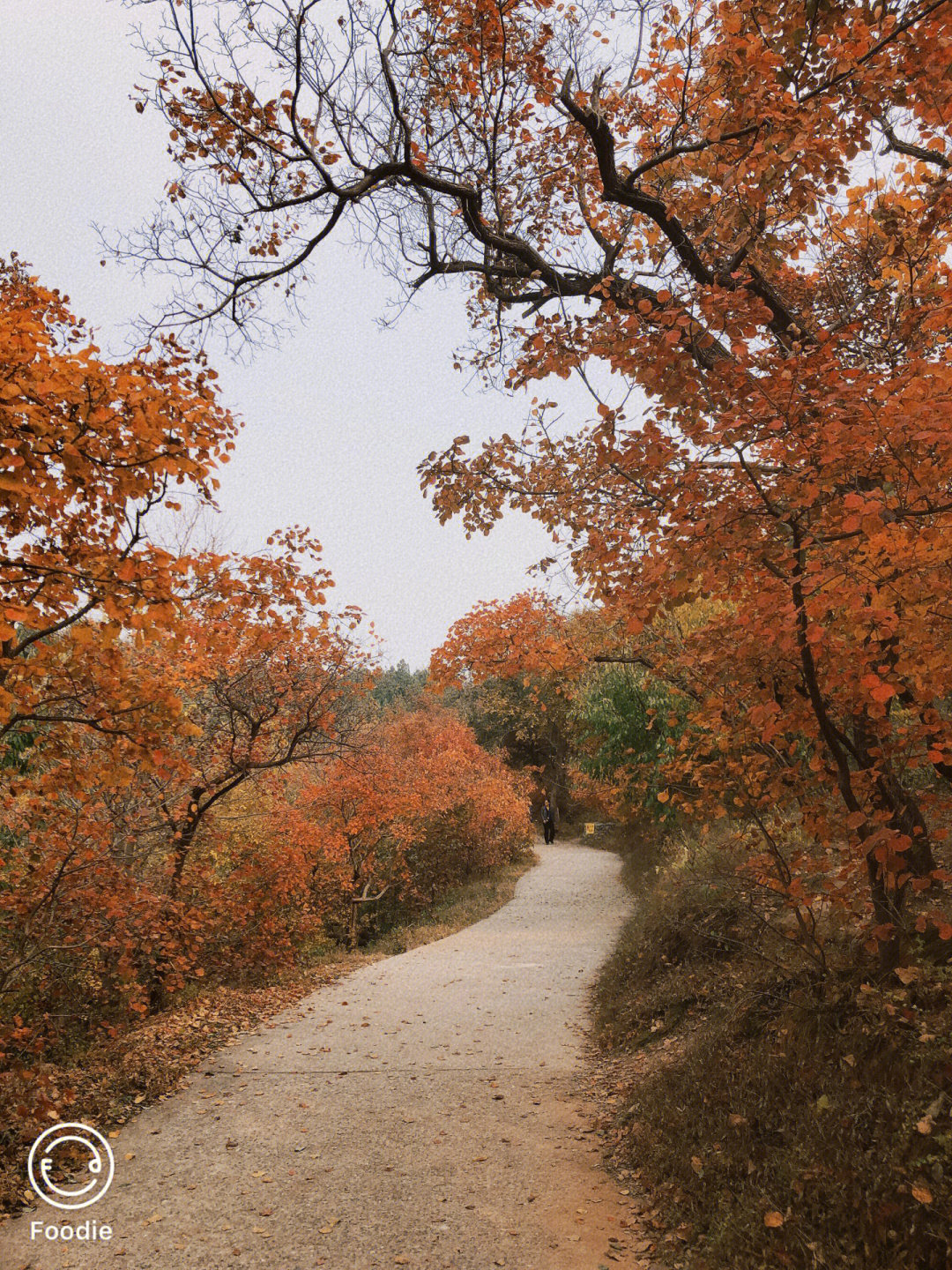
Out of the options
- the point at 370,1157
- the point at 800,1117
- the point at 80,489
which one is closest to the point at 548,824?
the point at 370,1157

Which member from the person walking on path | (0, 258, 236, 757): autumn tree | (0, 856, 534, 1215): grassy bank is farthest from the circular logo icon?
the person walking on path

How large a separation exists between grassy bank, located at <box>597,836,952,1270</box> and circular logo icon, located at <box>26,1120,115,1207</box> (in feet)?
11.4

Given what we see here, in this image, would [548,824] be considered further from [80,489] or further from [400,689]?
[400,689]

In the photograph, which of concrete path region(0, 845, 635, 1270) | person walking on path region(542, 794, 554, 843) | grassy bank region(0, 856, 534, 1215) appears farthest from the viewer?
person walking on path region(542, 794, 554, 843)

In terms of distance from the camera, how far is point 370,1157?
520 centimetres

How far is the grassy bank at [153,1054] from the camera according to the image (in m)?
5.23

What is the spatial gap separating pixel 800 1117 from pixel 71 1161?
481 cm

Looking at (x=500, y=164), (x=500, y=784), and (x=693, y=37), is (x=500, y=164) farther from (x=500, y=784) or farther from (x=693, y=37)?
(x=500, y=784)

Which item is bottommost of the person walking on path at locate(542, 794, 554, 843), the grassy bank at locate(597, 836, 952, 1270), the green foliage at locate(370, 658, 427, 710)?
the person walking on path at locate(542, 794, 554, 843)

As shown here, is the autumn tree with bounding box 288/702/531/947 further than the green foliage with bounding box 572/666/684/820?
Yes

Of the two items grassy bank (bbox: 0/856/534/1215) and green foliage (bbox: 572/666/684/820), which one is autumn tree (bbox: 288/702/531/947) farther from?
green foliage (bbox: 572/666/684/820)

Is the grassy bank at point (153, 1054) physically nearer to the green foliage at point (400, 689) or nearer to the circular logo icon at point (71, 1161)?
the circular logo icon at point (71, 1161)

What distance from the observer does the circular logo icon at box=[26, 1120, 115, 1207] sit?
4821mm

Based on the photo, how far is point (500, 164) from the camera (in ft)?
21.4
